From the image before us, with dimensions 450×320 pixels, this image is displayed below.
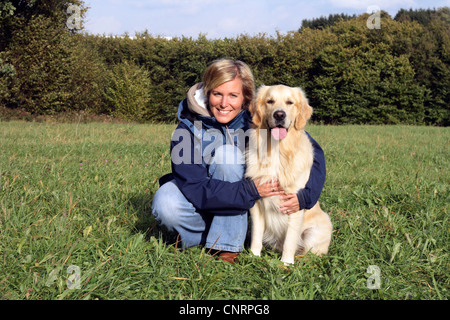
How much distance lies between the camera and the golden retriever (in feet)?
7.91

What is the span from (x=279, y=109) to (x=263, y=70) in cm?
1154

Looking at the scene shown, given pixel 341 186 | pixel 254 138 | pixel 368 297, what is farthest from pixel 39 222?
pixel 341 186

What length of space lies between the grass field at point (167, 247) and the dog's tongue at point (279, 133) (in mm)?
789

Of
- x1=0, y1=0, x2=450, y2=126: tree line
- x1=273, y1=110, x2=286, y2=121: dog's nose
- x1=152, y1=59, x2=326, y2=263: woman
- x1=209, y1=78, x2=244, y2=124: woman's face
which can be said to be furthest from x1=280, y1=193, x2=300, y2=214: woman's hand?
x1=0, y1=0, x2=450, y2=126: tree line

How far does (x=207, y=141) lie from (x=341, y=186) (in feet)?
6.07

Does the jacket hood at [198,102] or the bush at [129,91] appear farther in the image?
the bush at [129,91]

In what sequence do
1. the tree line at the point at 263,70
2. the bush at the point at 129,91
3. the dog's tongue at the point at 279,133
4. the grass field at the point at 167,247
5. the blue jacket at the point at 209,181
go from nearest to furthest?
1. the grass field at the point at 167,247
2. the blue jacket at the point at 209,181
3. the dog's tongue at the point at 279,133
4. the tree line at the point at 263,70
5. the bush at the point at 129,91

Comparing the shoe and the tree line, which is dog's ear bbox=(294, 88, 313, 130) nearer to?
the shoe

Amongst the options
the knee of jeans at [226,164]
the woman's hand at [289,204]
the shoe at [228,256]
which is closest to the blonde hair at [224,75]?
the knee of jeans at [226,164]

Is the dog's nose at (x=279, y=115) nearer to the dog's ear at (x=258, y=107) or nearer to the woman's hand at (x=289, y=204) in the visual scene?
the dog's ear at (x=258, y=107)

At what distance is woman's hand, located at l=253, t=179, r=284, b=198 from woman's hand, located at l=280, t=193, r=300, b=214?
0.16ft

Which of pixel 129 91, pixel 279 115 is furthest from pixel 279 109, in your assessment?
pixel 129 91

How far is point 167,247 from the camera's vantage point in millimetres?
2350

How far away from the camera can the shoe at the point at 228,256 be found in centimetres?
231
